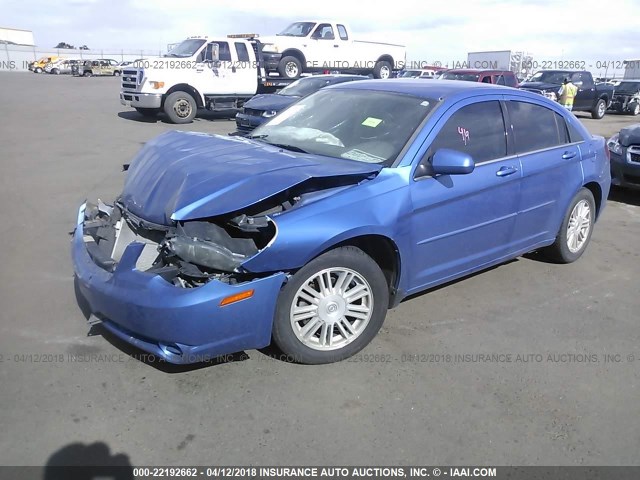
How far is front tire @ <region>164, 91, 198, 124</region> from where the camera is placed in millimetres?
15615

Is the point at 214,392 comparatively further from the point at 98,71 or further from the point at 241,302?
the point at 98,71

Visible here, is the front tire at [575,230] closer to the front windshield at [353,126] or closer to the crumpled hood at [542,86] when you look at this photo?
the front windshield at [353,126]

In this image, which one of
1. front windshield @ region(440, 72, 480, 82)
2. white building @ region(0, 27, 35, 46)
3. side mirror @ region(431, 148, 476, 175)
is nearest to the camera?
side mirror @ region(431, 148, 476, 175)

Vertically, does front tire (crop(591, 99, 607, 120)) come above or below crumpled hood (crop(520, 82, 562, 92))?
below

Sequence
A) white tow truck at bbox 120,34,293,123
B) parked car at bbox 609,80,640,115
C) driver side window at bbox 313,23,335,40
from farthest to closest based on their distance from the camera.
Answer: parked car at bbox 609,80,640,115 → driver side window at bbox 313,23,335,40 → white tow truck at bbox 120,34,293,123

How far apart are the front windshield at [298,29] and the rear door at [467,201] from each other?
52.0 feet

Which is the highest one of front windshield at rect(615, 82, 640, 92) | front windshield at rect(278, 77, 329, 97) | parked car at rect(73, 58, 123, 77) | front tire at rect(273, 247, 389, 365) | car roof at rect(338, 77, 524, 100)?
parked car at rect(73, 58, 123, 77)

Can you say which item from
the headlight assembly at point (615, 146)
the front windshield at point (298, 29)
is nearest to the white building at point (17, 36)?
the front windshield at point (298, 29)

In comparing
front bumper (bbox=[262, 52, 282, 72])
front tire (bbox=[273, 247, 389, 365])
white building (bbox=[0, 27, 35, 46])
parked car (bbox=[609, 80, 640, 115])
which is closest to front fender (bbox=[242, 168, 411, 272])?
A: front tire (bbox=[273, 247, 389, 365])

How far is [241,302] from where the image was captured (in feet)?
9.93

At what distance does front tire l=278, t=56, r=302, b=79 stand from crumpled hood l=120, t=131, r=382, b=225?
1508 centimetres

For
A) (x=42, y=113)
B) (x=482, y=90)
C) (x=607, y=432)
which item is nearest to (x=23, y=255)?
(x=482, y=90)

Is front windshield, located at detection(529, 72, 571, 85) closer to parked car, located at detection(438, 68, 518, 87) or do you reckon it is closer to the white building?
parked car, located at detection(438, 68, 518, 87)

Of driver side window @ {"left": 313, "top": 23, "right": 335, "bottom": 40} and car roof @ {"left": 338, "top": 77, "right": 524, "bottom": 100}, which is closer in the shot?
car roof @ {"left": 338, "top": 77, "right": 524, "bottom": 100}
